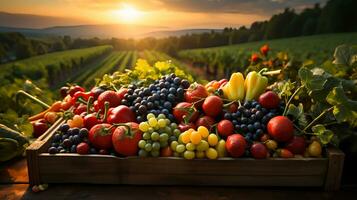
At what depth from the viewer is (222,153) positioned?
1431mm

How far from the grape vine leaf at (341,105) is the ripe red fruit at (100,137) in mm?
883

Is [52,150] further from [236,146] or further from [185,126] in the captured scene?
[236,146]

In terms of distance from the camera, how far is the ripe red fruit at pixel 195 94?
5.45 ft

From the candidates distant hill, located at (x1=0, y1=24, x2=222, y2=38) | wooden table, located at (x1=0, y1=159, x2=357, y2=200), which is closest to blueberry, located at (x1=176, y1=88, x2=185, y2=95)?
wooden table, located at (x1=0, y1=159, x2=357, y2=200)

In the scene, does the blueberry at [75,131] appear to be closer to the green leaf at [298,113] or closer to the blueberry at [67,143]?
the blueberry at [67,143]

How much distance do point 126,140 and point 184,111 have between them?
308 mm

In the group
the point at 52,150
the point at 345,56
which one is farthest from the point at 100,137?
the point at 345,56

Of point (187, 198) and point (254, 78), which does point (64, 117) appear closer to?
point (187, 198)

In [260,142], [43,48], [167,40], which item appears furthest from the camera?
[167,40]

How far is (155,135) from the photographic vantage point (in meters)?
1.41

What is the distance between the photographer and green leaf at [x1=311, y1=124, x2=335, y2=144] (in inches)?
54.4

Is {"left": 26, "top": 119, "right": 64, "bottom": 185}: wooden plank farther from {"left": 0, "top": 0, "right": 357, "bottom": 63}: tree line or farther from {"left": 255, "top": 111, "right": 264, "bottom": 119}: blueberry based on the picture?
{"left": 0, "top": 0, "right": 357, "bottom": 63}: tree line

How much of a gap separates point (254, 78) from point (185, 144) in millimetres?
548

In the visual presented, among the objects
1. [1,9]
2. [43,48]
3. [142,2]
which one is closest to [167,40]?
[43,48]
